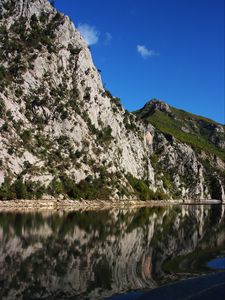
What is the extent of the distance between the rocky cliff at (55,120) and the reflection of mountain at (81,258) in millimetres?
47106

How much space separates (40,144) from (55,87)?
26.0 m

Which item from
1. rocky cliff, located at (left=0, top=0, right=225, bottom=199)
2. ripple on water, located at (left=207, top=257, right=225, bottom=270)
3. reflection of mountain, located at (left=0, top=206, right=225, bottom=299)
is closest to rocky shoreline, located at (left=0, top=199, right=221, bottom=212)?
rocky cliff, located at (left=0, top=0, right=225, bottom=199)

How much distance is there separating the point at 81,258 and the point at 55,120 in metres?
93.2

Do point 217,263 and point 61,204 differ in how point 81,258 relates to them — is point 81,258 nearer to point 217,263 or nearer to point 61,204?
point 217,263

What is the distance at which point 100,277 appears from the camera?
23.8 m

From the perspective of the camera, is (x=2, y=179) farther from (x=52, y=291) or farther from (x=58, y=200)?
(x=52, y=291)

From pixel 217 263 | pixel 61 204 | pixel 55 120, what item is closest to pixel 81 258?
pixel 217 263

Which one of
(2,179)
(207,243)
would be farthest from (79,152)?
(207,243)

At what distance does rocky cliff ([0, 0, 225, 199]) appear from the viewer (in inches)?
3984

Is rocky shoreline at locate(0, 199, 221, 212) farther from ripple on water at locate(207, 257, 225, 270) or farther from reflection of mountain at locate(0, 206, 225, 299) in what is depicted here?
ripple on water at locate(207, 257, 225, 270)

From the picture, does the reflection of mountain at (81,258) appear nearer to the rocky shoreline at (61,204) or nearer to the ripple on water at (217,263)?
the ripple on water at (217,263)

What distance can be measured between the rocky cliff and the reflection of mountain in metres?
47.1

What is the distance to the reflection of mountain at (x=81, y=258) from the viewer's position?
20.8 meters

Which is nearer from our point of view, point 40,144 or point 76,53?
point 40,144
